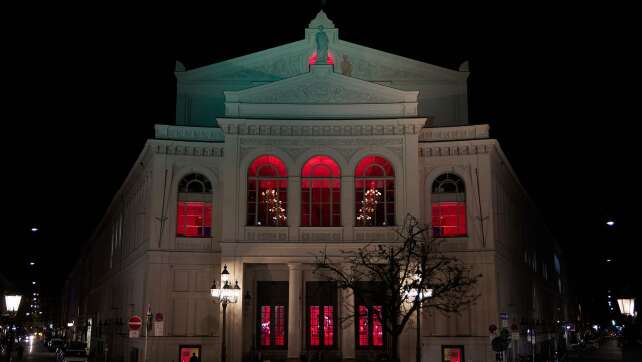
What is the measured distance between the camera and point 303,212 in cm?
→ 4338

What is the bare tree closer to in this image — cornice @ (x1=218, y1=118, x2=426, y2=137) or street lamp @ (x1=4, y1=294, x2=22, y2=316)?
cornice @ (x1=218, y1=118, x2=426, y2=137)

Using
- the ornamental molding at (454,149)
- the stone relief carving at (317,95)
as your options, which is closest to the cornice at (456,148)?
the ornamental molding at (454,149)

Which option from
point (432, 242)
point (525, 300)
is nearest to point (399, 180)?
point (432, 242)

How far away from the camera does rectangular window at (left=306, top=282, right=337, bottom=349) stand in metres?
44.5

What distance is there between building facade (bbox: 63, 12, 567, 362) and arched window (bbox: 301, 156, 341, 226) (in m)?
0.06

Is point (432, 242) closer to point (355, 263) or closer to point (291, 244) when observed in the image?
point (355, 263)

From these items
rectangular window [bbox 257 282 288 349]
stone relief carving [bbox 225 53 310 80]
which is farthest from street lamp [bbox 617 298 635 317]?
stone relief carving [bbox 225 53 310 80]

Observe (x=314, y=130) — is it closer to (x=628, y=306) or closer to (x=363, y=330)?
(x=363, y=330)

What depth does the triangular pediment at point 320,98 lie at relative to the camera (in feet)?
145

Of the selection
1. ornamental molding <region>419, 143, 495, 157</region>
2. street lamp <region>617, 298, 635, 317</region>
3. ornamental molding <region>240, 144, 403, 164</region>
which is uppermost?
ornamental molding <region>419, 143, 495, 157</region>

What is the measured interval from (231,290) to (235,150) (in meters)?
9.45

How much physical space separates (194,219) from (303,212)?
6.86 meters

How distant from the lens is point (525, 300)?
185 ft

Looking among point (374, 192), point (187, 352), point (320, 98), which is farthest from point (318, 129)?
point (187, 352)
